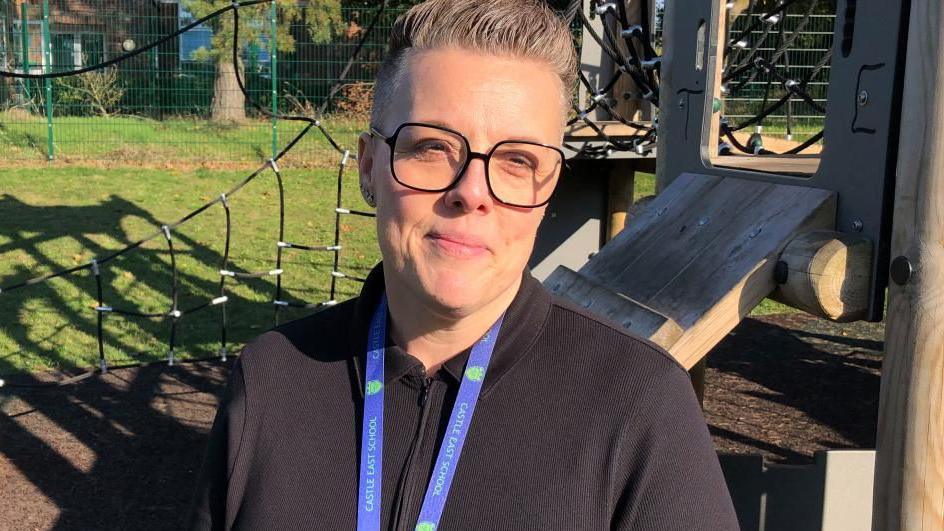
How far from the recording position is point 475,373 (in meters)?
1.45

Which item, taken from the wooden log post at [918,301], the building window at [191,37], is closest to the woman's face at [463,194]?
the wooden log post at [918,301]

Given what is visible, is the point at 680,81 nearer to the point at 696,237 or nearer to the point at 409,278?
the point at 696,237

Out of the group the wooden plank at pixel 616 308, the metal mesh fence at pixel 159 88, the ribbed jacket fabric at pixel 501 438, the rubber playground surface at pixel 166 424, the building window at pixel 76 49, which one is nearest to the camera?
the ribbed jacket fabric at pixel 501 438

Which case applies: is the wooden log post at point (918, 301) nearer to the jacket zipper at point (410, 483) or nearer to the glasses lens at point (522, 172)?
the glasses lens at point (522, 172)

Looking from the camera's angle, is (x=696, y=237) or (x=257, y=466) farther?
(x=696, y=237)

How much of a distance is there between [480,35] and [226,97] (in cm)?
1473

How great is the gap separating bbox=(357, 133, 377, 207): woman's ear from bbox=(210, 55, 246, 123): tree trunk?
14261mm

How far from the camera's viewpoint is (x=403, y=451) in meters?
1.46

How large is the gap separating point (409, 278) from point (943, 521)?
1.63 metres

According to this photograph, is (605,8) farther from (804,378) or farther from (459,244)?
(804,378)

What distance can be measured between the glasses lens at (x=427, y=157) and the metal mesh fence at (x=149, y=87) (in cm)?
1338

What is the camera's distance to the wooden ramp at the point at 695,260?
285 centimetres

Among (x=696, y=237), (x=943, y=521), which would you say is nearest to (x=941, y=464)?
(x=943, y=521)

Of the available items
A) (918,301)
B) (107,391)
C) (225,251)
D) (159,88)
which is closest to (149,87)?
(159,88)
